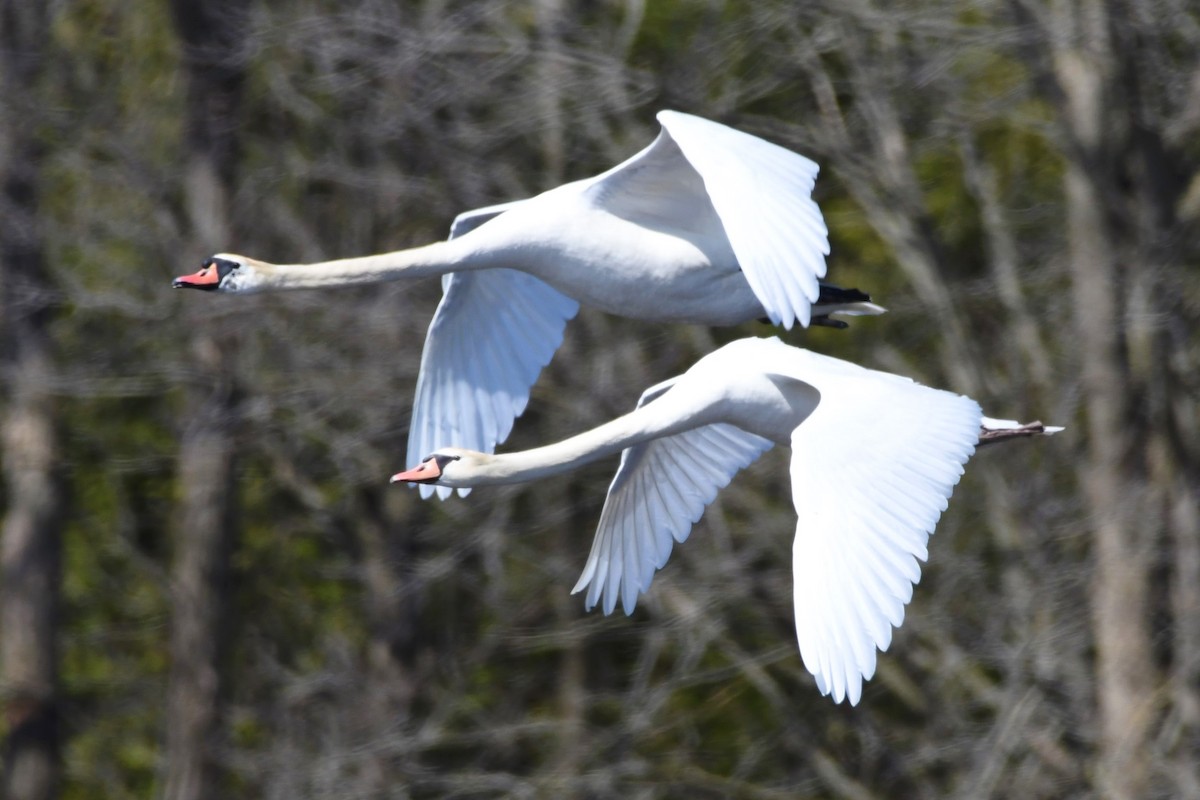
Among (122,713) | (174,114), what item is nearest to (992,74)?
(174,114)

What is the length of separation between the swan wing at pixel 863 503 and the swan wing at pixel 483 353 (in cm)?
167

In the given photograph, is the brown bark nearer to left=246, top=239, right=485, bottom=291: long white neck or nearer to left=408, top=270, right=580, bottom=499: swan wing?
left=408, top=270, right=580, bottom=499: swan wing

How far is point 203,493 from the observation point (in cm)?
1324

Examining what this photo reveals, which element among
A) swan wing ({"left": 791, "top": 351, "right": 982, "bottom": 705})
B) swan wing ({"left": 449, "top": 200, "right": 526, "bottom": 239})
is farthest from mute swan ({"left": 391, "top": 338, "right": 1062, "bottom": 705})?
swan wing ({"left": 449, "top": 200, "right": 526, "bottom": 239})

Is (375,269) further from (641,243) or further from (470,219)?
(641,243)

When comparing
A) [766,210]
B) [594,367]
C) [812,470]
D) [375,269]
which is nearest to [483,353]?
[375,269]

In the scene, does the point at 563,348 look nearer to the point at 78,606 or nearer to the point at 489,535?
the point at 489,535

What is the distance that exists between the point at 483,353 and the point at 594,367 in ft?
11.5

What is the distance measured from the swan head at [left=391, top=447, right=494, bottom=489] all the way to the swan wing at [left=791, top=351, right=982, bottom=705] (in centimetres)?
107

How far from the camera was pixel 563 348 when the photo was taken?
11523mm

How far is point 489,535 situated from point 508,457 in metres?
4.95

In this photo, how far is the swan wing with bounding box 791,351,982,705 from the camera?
5414 mm

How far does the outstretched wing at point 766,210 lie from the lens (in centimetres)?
581

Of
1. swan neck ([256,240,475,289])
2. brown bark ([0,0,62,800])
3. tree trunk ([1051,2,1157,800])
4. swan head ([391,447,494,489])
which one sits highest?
swan neck ([256,240,475,289])
